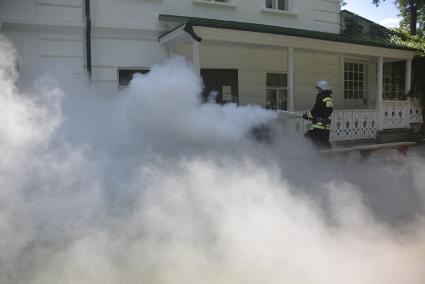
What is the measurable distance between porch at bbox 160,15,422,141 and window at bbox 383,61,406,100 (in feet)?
0.14

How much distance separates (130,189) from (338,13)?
1152cm

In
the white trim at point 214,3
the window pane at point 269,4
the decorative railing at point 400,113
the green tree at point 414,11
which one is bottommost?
the decorative railing at point 400,113

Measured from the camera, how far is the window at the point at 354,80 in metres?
15.0

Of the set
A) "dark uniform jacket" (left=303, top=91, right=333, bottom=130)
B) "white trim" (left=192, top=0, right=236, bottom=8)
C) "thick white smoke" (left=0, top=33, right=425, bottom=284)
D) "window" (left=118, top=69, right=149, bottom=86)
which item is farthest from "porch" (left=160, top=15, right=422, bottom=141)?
"dark uniform jacket" (left=303, top=91, right=333, bottom=130)

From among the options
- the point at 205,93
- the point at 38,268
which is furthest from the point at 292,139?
the point at 38,268

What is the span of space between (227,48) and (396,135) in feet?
21.3

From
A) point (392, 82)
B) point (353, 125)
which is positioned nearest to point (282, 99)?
point (353, 125)

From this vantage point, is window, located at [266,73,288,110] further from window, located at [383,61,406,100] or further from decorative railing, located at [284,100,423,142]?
window, located at [383,61,406,100]

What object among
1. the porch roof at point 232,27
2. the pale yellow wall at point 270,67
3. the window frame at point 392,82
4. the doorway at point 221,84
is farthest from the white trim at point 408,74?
the doorway at point 221,84

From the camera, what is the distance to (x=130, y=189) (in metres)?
5.61

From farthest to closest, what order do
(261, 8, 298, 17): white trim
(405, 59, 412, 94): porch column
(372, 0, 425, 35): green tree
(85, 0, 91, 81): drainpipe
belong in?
1. (372, 0, 425, 35): green tree
2. (405, 59, 412, 94): porch column
3. (261, 8, 298, 17): white trim
4. (85, 0, 91, 81): drainpipe

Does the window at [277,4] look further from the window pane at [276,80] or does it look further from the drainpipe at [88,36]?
the drainpipe at [88,36]

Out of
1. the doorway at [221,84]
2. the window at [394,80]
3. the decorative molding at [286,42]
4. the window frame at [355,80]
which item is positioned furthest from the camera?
the window at [394,80]

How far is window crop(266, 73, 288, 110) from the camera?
12812mm
